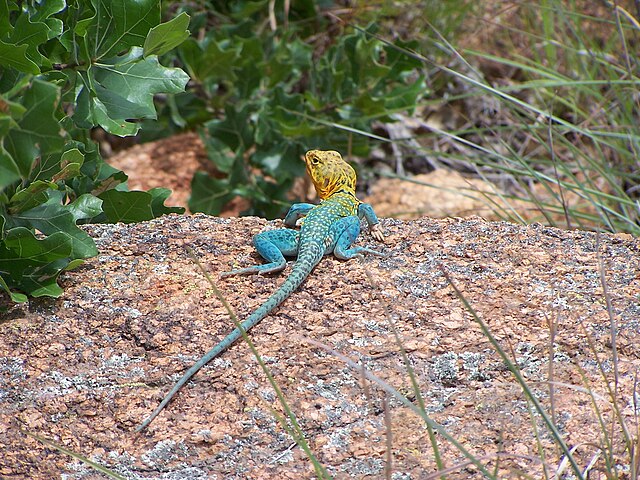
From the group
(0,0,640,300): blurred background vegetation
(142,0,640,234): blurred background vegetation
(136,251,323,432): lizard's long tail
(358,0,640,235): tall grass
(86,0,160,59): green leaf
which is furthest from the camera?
(358,0,640,235): tall grass

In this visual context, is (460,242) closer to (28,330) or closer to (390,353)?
(390,353)

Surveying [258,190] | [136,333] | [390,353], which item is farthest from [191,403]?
[258,190]

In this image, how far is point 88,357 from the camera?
2.73m

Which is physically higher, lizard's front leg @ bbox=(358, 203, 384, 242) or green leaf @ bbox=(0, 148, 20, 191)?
green leaf @ bbox=(0, 148, 20, 191)

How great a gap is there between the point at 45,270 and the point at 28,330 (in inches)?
9.7

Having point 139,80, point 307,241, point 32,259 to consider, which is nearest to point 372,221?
point 307,241

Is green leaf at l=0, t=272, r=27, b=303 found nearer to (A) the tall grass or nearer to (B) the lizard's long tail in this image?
(B) the lizard's long tail

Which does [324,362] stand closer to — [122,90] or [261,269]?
[261,269]

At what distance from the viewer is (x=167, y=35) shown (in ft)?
9.77

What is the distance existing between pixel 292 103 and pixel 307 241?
228 centimetres

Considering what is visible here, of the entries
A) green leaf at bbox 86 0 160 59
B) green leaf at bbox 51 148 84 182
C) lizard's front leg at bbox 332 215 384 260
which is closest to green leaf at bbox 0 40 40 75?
green leaf at bbox 51 148 84 182

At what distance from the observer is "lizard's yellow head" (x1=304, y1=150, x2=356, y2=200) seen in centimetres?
410

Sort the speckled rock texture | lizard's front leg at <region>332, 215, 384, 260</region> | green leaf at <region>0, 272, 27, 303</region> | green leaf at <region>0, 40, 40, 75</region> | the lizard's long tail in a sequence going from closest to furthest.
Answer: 1. the speckled rock texture
2. the lizard's long tail
3. green leaf at <region>0, 40, 40, 75</region>
4. green leaf at <region>0, 272, 27, 303</region>
5. lizard's front leg at <region>332, 215, 384, 260</region>

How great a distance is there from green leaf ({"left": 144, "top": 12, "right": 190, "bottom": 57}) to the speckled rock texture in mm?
775
